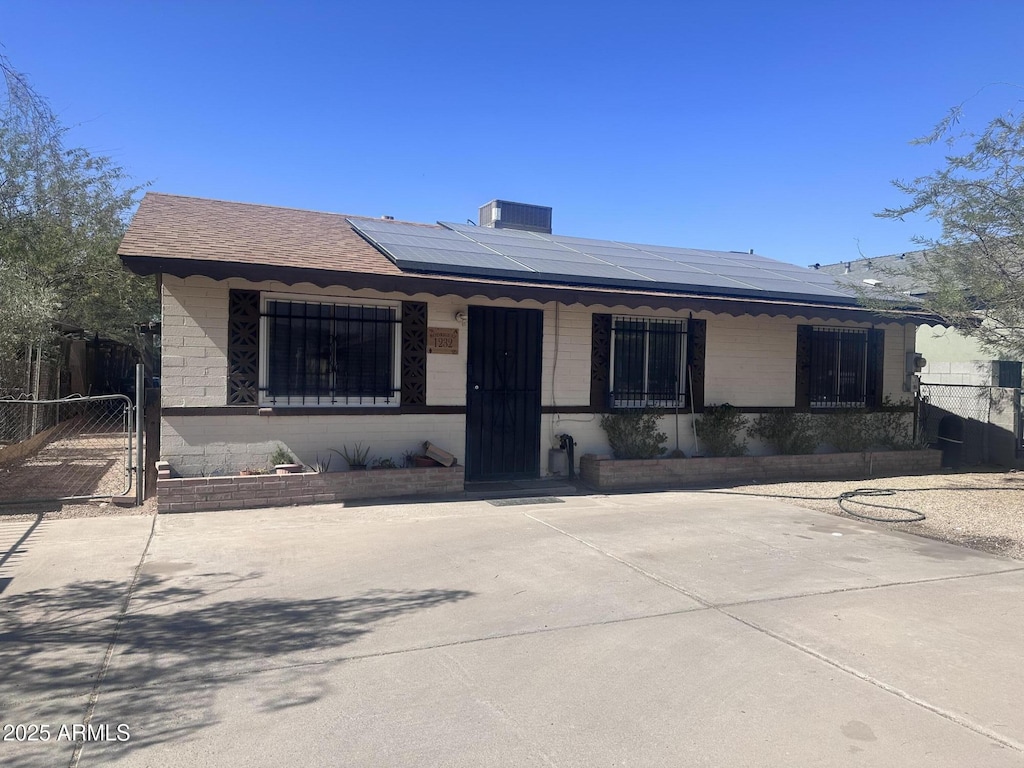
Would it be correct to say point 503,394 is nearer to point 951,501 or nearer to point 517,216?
point 951,501

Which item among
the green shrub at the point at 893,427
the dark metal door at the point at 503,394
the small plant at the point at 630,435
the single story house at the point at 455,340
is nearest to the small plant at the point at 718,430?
the single story house at the point at 455,340

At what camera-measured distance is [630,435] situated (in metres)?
11.0

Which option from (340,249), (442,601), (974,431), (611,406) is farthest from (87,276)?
(974,431)

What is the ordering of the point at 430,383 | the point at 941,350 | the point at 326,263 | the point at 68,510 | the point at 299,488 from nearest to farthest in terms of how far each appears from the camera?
the point at 68,510, the point at 299,488, the point at 326,263, the point at 430,383, the point at 941,350

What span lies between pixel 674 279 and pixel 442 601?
724 centimetres

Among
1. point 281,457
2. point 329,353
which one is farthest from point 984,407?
point 281,457

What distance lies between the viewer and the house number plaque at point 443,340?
10.0 metres

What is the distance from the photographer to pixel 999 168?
369 inches

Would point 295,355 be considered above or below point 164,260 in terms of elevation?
below

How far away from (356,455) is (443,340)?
192cm

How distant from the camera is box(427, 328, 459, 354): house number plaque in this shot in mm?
10000

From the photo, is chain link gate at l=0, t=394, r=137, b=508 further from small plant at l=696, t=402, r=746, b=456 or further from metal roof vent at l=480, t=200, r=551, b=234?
metal roof vent at l=480, t=200, r=551, b=234

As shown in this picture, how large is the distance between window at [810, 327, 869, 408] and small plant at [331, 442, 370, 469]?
764 centimetres

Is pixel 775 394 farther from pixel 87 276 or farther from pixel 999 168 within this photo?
pixel 87 276
